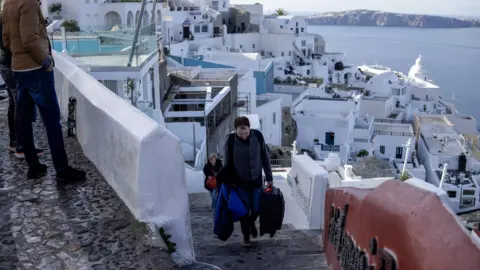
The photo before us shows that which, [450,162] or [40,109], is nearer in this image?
[40,109]

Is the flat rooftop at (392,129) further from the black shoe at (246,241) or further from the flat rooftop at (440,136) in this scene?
the black shoe at (246,241)

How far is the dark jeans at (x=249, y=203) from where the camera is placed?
5.43 meters

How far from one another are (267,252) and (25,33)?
2.98 metres

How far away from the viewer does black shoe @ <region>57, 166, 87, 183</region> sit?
5277 millimetres

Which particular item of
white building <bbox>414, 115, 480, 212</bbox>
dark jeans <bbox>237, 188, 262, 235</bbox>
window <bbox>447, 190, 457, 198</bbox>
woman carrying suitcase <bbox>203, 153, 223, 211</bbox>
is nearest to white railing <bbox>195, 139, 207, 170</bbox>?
woman carrying suitcase <bbox>203, 153, 223, 211</bbox>

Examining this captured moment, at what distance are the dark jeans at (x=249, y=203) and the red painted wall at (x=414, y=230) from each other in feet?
6.40

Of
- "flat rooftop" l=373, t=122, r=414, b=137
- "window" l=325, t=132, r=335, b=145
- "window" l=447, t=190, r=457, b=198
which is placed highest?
"window" l=325, t=132, r=335, b=145

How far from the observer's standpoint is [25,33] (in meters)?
4.68

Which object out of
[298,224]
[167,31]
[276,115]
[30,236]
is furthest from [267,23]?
[30,236]

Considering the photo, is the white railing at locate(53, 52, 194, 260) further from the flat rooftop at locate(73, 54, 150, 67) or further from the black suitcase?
the flat rooftop at locate(73, 54, 150, 67)

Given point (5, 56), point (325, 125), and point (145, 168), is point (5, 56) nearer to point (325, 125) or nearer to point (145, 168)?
point (145, 168)

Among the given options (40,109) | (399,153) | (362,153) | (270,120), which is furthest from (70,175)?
(399,153)

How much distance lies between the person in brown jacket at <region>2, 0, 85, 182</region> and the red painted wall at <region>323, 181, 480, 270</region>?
298cm

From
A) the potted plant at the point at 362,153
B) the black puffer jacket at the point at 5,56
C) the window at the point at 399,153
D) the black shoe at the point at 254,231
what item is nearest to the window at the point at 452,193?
the potted plant at the point at 362,153
